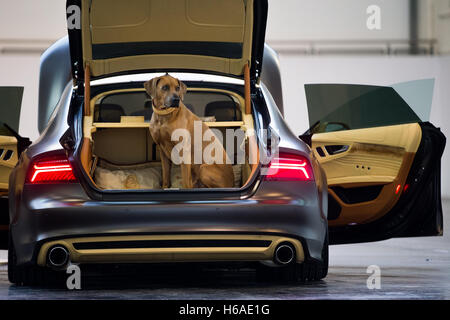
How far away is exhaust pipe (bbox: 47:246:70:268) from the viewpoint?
4.61 meters

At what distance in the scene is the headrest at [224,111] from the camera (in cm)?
632

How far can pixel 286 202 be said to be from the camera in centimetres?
469

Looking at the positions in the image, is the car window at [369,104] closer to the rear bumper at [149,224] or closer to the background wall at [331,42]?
the rear bumper at [149,224]

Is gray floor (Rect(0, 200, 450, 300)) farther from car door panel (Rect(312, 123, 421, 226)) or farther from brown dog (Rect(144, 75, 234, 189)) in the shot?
brown dog (Rect(144, 75, 234, 189))

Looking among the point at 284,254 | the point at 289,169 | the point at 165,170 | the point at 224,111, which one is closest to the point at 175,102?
the point at 224,111

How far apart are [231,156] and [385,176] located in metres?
1.21

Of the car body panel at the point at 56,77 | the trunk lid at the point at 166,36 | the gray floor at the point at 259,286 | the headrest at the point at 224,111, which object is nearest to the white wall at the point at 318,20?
the gray floor at the point at 259,286

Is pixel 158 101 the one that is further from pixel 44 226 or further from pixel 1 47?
pixel 1 47

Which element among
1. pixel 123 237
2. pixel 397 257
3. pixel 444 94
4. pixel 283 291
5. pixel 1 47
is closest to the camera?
pixel 123 237

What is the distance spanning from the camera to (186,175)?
19.7ft

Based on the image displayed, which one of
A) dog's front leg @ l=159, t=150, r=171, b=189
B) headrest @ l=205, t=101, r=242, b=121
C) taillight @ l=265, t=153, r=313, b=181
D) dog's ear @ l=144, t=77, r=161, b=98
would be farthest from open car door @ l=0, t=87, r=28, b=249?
taillight @ l=265, t=153, r=313, b=181

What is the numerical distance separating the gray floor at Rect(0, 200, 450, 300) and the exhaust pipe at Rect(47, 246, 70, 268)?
0.18 metres
